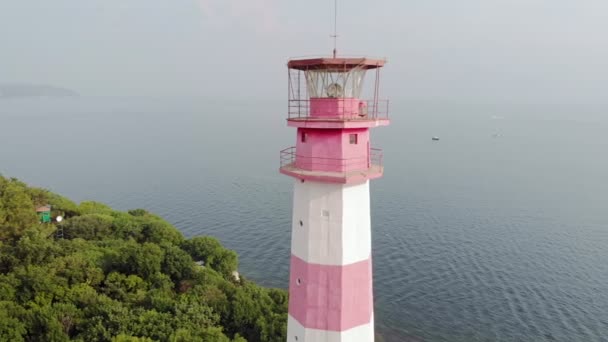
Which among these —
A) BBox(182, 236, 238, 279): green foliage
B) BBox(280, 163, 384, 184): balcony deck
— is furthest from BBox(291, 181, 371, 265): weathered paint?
BBox(182, 236, 238, 279): green foliage

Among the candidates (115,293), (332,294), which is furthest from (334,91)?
(115,293)

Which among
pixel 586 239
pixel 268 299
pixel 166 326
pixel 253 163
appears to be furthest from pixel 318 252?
pixel 253 163

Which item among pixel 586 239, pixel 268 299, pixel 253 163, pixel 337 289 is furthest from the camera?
pixel 253 163

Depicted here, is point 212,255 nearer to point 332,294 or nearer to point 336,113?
point 332,294

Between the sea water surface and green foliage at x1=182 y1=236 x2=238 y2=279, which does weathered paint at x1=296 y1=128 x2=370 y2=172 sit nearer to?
green foliage at x1=182 y1=236 x2=238 y2=279

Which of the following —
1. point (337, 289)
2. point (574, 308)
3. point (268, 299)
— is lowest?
point (574, 308)

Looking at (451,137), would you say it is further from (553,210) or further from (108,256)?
(108,256)

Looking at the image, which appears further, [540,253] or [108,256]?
[540,253]
